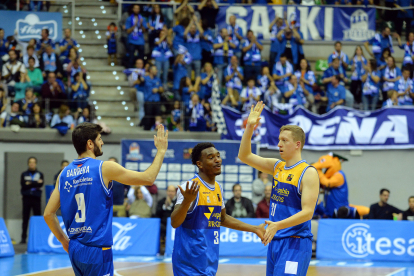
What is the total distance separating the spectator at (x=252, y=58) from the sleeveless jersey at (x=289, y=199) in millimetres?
13889

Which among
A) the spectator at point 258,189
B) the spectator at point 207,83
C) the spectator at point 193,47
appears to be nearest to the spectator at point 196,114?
the spectator at point 207,83

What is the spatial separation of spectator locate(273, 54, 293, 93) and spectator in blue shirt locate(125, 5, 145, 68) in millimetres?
4668

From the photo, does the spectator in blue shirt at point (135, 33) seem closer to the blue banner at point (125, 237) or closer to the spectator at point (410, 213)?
the blue banner at point (125, 237)

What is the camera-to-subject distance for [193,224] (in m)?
5.47

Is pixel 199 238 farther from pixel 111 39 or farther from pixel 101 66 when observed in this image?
pixel 101 66

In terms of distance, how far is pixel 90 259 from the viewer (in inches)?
201

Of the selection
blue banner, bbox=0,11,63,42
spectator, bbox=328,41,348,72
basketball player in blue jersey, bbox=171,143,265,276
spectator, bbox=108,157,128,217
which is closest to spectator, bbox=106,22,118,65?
blue banner, bbox=0,11,63,42

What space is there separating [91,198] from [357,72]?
1572cm

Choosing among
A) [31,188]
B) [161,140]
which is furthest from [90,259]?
[31,188]

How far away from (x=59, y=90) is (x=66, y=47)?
2149 mm

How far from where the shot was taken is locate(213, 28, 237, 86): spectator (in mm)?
19375

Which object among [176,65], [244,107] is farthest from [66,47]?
[244,107]

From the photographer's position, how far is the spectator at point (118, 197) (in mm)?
14430

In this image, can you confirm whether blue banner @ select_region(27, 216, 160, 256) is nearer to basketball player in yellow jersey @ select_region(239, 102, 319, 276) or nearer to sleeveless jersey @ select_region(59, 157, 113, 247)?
basketball player in yellow jersey @ select_region(239, 102, 319, 276)
